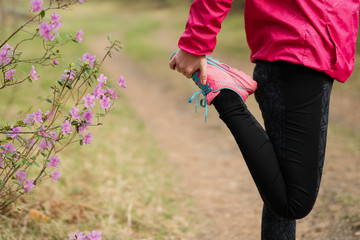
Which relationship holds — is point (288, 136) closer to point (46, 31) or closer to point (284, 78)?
point (284, 78)

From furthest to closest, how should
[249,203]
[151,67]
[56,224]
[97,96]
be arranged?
[151,67] < [249,203] < [56,224] < [97,96]

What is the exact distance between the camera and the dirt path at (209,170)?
120 inches

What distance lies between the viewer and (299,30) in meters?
1.60

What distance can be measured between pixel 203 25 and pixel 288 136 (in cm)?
62

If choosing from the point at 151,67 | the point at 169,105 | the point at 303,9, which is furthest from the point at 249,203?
the point at 151,67

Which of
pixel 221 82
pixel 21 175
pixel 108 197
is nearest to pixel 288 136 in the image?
pixel 221 82

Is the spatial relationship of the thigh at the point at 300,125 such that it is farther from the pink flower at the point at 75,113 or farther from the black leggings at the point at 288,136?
the pink flower at the point at 75,113

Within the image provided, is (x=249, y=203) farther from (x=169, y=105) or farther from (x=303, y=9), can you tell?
(x=169, y=105)

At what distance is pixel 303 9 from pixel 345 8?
209 millimetres

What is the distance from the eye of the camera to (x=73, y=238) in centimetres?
183

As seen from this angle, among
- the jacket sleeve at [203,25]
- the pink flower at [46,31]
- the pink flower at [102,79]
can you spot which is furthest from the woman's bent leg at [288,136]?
the pink flower at [46,31]

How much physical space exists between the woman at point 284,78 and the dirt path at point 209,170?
1.13 m

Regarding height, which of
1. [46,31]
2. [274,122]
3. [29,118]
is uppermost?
[46,31]

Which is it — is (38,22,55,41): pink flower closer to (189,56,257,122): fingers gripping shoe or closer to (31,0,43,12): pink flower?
(31,0,43,12): pink flower
